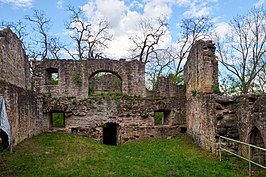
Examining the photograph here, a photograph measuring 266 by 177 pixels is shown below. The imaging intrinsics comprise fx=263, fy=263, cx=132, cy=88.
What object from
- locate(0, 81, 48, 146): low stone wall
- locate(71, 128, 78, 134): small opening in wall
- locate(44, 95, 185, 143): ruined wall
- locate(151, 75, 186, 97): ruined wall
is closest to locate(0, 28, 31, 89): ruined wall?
locate(0, 81, 48, 146): low stone wall

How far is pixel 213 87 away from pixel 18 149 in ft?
28.8

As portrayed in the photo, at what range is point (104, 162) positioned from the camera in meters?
9.48

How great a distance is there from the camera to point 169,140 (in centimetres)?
1481

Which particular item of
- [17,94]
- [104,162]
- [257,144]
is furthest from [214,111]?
[17,94]

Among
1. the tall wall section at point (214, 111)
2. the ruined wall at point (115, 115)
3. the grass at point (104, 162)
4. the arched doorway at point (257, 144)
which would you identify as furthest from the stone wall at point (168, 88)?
the arched doorway at point (257, 144)

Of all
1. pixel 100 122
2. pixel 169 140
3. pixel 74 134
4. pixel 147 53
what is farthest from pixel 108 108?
pixel 147 53

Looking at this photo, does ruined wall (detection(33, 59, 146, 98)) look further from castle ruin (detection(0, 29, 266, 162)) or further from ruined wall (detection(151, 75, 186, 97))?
ruined wall (detection(151, 75, 186, 97))

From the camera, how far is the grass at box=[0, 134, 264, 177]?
26.1ft

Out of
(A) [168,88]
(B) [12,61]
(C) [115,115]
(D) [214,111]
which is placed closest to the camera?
(D) [214,111]

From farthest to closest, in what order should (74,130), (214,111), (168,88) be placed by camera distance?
(168,88)
(74,130)
(214,111)

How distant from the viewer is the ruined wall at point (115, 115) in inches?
600

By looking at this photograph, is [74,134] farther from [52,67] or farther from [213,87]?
[213,87]

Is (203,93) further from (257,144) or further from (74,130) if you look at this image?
(74,130)

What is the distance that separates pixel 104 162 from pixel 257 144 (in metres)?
5.33
